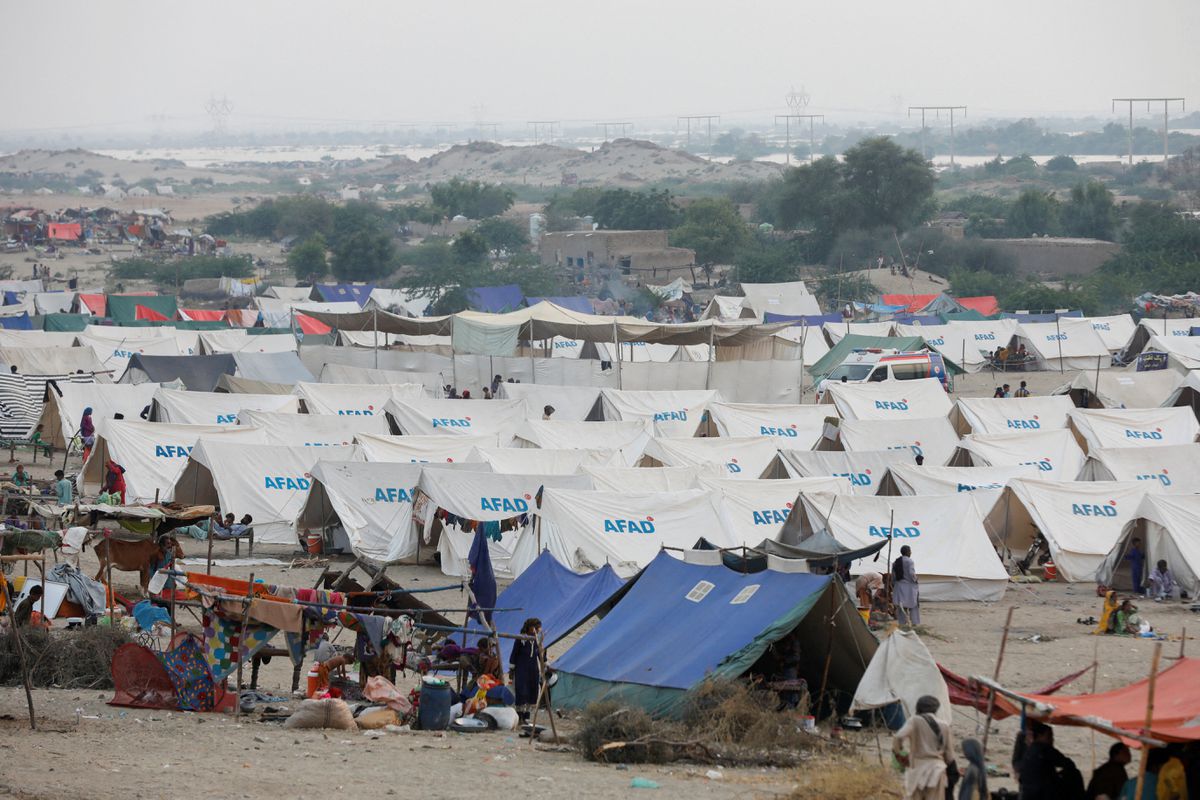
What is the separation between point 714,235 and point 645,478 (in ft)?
163

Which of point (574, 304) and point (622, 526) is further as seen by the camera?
point (574, 304)

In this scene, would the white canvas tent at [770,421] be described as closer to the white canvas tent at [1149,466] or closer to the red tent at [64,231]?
the white canvas tent at [1149,466]

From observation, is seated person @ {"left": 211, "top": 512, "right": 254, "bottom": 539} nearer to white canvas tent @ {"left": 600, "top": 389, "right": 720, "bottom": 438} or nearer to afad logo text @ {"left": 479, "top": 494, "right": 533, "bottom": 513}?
afad logo text @ {"left": 479, "top": 494, "right": 533, "bottom": 513}

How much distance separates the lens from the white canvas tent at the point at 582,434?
73.3 feet

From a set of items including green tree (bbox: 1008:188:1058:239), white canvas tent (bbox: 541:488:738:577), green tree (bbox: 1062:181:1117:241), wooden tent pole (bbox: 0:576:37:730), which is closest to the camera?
wooden tent pole (bbox: 0:576:37:730)

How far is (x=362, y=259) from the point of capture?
67.1 metres

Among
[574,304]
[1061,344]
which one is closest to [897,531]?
[1061,344]

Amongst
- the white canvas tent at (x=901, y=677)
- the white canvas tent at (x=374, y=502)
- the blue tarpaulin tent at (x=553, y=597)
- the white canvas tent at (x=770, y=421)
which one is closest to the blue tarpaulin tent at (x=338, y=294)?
the white canvas tent at (x=770, y=421)

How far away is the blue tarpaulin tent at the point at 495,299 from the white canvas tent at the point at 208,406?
73.6ft

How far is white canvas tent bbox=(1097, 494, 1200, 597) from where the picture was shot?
1723cm

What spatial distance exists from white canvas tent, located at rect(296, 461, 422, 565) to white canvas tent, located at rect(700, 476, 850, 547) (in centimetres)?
342

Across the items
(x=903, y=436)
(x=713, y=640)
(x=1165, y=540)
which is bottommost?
(x=1165, y=540)

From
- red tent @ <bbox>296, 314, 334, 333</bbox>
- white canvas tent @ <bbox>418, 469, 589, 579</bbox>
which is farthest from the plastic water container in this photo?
red tent @ <bbox>296, 314, 334, 333</bbox>

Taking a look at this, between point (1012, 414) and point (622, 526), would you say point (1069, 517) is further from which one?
point (1012, 414)
